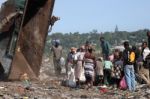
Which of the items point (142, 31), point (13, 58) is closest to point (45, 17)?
point (13, 58)

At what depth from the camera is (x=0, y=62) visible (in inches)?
561

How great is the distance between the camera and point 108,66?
14.8 m

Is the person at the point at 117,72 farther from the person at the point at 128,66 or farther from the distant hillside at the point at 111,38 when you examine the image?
the distant hillside at the point at 111,38

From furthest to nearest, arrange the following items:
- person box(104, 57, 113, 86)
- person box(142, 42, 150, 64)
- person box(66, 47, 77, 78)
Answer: person box(142, 42, 150, 64), person box(104, 57, 113, 86), person box(66, 47, 77, 78)

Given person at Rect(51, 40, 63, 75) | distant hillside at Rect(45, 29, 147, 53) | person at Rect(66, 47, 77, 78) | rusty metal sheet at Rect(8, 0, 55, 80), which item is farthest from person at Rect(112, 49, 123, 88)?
distant hillside at Rect(45, 29, 147, 53)

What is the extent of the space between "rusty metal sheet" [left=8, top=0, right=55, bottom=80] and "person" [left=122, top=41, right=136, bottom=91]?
3081 mm

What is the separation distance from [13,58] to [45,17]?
6.36 ft

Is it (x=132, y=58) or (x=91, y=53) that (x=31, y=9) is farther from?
(x=132, y=58)

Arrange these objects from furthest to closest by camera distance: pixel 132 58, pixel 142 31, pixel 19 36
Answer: pixel 142 31
pixel 19 36
pixel 132 58

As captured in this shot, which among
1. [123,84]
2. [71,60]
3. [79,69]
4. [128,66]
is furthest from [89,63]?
[71,60]

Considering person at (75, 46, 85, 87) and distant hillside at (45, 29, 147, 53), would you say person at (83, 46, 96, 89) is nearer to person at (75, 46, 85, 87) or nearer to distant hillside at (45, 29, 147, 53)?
person at (75, 46, 85, 87)

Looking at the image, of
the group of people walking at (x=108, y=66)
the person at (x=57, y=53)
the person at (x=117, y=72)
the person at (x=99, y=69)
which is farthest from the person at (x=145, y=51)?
the person at (x=57, y=53)

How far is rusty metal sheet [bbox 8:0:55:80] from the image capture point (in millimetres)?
15141

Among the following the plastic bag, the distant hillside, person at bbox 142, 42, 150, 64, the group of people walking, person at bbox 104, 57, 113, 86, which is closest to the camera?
the group of people walking
